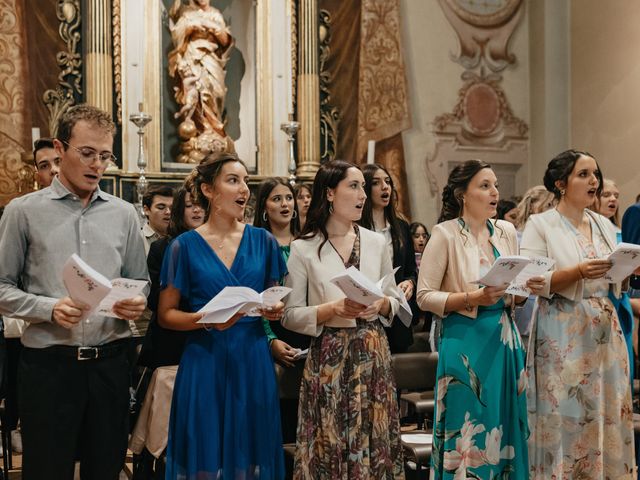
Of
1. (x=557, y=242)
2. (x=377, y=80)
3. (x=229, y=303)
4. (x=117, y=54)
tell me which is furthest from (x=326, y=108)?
(x=229, y=303)

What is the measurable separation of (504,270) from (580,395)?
821 millimetres

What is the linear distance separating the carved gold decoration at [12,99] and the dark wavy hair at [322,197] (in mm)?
4199

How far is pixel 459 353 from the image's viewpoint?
3451 millimetres

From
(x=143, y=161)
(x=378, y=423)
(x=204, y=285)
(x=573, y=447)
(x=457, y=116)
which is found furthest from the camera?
(x=457, y=116)

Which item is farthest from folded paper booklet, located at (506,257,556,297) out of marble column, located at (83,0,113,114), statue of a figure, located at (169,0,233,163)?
marble column, located at (83,0,113,114)

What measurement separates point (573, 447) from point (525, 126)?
18.7 ft

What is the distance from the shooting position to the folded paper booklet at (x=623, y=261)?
3457 mm

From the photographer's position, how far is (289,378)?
3705 mm

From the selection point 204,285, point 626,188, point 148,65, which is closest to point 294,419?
point 204,285

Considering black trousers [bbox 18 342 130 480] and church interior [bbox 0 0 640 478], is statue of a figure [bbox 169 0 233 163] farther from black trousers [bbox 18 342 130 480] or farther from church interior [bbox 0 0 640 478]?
black trousers [bbox 18 342 130 480]

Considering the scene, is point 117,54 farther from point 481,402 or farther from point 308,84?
point 481,402

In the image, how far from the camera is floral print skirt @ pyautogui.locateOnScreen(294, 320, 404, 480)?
3238 mm

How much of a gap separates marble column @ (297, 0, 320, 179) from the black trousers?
17.0 feet

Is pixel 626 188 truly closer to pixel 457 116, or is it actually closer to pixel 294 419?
pixel 457 116
